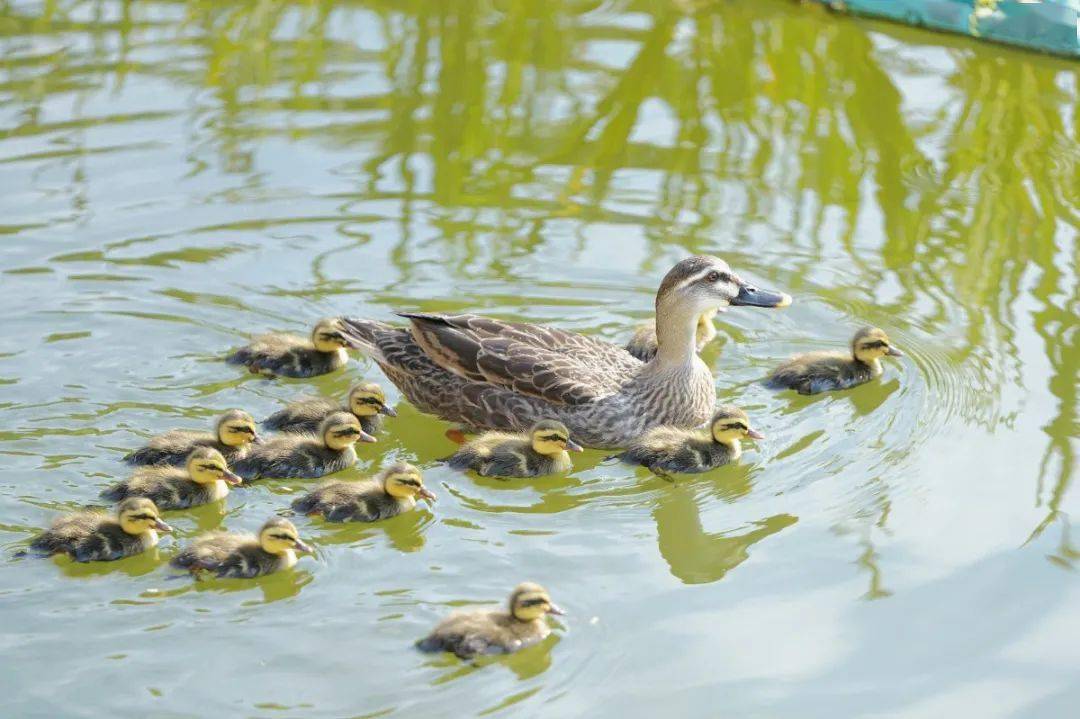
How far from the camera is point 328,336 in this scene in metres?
7.21

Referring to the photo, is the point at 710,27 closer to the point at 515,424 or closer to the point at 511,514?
the point at 515,424

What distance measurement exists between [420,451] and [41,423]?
1.41 meters

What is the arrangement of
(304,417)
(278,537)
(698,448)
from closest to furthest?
(278,537) < (698,448) < (304,417)

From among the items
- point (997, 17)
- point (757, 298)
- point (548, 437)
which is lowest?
point (548, 437)

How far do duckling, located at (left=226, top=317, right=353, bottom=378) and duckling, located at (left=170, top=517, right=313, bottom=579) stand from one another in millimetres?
1503

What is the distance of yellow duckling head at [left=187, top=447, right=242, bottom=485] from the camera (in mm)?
6082

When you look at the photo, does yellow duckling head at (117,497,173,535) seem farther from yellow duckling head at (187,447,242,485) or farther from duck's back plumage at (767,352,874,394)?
duck's back plumage at (767,352,874,394)

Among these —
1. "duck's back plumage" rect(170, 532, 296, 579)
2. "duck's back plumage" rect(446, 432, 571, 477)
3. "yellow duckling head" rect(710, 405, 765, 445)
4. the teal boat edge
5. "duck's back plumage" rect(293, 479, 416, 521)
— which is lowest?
"duck's back plumage" rect(170, 532, 296, 579)

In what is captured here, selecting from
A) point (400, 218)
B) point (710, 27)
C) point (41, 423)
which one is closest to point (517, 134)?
point (400, 218)

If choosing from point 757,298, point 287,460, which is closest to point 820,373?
point 757,298

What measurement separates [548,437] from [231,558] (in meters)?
1.32

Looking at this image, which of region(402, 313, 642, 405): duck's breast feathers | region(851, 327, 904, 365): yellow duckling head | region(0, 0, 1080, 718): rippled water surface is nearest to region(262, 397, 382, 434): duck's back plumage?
region(0, 0, 1080, 718): rippled water surface

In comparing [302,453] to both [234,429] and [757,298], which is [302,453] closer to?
[234,429]

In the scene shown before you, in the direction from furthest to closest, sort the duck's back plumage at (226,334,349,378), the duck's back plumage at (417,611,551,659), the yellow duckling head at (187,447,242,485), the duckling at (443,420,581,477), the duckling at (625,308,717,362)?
the duckling at (625,308,717,362), the duck's back plumage at (226,334,349,378), the duckling at (443,420,581,477), the yellow duckling head at (187,447,242,485), the duck's back plumage at (417,611,551,659)
